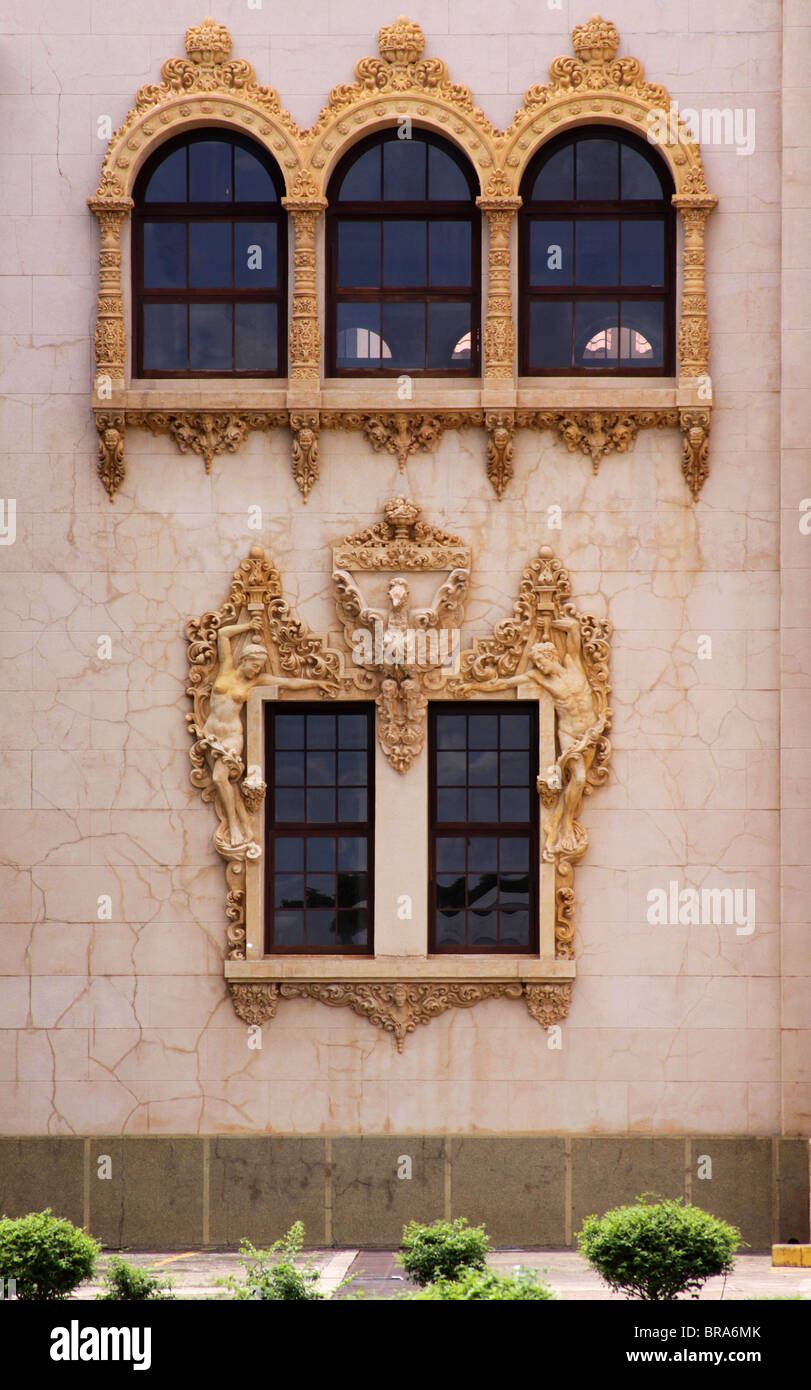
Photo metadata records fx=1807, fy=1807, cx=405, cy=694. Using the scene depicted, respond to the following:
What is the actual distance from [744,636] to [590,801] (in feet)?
7.70

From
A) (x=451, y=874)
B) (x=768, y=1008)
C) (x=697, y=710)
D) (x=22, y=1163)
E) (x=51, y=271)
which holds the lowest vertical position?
(x=22, y=1163)

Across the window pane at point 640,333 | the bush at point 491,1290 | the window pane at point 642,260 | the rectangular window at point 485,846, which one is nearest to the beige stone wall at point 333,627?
the rectangular window at point 485,846

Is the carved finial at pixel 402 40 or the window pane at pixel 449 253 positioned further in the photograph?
the window pane at pixel 449 253

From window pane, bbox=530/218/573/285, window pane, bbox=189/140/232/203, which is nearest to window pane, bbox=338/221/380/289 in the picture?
window pane, bbox=189/140/232/203

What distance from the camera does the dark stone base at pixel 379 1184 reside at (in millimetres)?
18406

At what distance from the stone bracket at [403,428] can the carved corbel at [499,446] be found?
0.03ft

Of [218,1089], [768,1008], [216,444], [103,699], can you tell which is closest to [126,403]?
[216,444]

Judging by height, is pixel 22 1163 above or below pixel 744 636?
below

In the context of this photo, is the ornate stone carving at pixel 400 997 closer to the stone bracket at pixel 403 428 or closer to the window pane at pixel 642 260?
the stone bracket at pixel 403 428

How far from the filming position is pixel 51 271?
19.0m

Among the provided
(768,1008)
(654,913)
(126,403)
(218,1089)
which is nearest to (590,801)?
(654,913)

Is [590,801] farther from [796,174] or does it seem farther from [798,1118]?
[796,174]

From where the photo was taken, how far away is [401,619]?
1880 centimetres

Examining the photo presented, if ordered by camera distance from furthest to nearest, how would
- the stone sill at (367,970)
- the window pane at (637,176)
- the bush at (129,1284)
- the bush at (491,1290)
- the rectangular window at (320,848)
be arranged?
the window pane at (637,176) → the rectangular window at (320,848) → the stone sill at (367,970) → the bush at (129,1284) → the bush at (491,1290)
